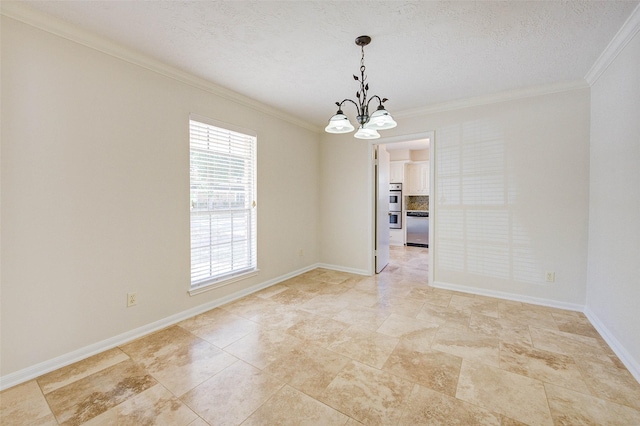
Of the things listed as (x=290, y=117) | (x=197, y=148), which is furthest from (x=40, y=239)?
(x=290, y=117)

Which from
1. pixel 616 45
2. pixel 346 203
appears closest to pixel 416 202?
pixel 346 203

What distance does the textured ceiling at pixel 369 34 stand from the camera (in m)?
1.88

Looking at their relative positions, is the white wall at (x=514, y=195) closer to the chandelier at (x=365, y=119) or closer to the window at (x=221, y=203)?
the chandelier at (x=365, y=119)

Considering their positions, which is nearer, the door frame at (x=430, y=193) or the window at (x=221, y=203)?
the window at (x=221, y=203)

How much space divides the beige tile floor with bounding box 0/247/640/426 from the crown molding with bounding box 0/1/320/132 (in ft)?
8.43

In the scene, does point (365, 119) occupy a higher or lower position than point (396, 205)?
higher

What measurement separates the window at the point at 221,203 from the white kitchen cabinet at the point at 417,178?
529cm

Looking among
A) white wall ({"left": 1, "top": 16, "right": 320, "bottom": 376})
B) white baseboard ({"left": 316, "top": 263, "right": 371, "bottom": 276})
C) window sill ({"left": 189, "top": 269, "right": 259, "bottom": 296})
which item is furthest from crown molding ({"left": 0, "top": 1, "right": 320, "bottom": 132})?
white baseboard ({"left": 316, "top": 263, "right": 371, "bottom": 276})

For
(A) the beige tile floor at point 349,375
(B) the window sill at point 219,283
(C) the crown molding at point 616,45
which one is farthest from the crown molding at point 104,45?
(C) the crown molding at point 616,45

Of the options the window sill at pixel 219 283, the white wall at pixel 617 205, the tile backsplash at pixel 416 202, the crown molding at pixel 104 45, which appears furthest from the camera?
the tile backsplash at pixel 416 202

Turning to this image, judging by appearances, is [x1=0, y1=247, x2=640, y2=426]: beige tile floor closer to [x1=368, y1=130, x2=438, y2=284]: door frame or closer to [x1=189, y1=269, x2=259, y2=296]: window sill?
[x1=189, y1=269, x2=259, y2=296]: window sill

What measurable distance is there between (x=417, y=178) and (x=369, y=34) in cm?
594

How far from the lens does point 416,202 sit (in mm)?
8164

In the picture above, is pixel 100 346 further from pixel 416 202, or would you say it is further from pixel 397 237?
pixel 416 202
